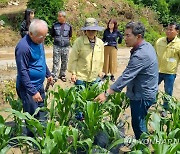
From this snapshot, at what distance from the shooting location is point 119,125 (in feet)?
15.4

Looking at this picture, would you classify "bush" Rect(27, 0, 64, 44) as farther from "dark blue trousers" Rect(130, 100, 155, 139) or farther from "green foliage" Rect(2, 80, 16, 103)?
"dark blue trousers" Rect(130, 100, 155, 139)

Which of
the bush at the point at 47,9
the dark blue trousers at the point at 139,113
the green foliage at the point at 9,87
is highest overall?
the bush at the point at 47,9

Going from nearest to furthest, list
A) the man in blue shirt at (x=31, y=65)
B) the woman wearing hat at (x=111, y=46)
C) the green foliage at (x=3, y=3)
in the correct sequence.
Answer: the man in blue shirt at (x=31, y=65) → the woman wearing hat at (x=111, y=46) → the green foliage at (x=3, y=3)

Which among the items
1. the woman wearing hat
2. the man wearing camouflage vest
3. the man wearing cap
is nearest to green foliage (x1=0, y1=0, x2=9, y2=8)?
the man wearing camouflage vest

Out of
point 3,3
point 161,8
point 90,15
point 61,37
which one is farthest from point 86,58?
point 161,8

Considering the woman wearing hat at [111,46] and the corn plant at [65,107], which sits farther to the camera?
the woman wearing hat at [111,46]

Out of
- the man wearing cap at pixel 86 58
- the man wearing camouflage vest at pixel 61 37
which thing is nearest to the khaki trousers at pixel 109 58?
the man wearing camouflage vest at pixel 61 37

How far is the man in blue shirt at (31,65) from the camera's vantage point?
13.5 ft

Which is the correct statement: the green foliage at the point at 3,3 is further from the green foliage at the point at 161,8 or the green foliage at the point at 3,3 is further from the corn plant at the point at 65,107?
the corn plant at the point at 65,107

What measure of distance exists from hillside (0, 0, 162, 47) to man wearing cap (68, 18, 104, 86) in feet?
21.2

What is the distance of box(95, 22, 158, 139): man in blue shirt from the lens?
393cm

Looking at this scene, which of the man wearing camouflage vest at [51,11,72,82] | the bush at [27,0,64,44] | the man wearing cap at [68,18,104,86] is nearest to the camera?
the man wearing cap at [68,18,104,86]

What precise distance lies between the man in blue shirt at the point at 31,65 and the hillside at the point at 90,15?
22.6ft

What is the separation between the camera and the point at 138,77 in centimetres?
411
